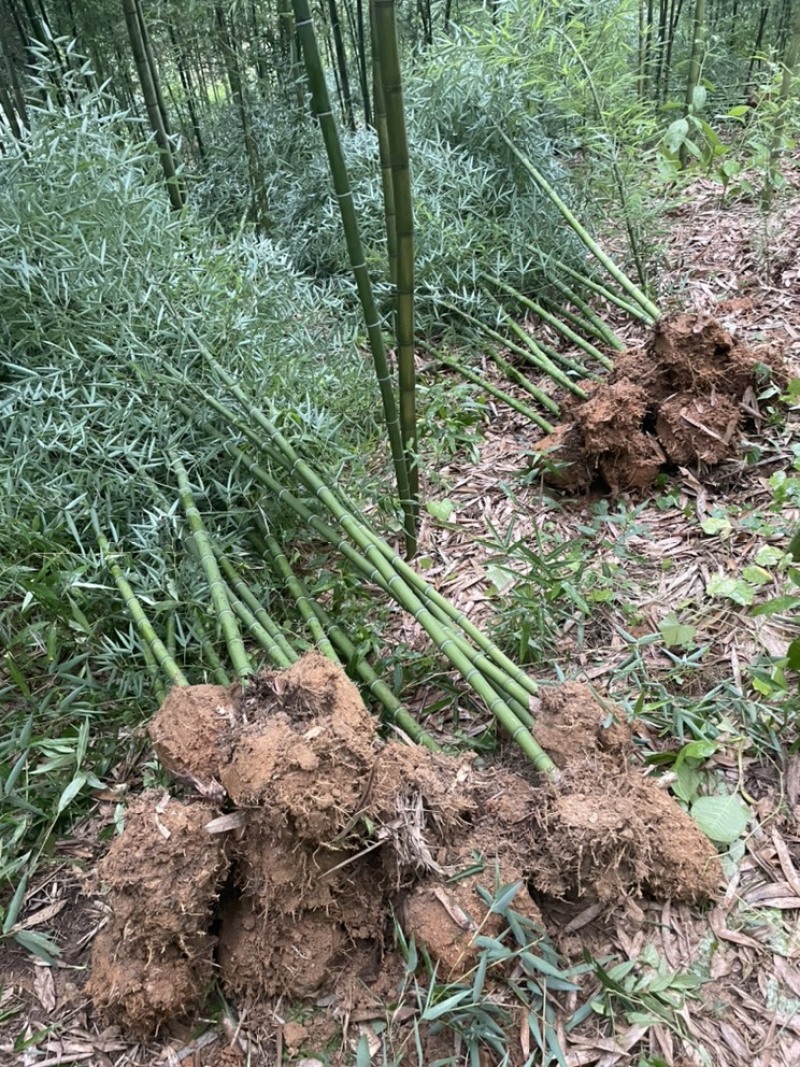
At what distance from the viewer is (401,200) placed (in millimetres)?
1353

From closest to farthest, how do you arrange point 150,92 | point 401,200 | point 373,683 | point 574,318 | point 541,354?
point 401,200 < point 373,683 < point 150,92 < point 541,354 < point 574,318

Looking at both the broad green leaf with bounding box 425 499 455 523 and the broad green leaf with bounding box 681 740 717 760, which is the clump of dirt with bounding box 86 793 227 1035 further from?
the broad green leaf with bounding box 425 499 455 523

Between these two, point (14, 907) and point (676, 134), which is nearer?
point (14, 907)

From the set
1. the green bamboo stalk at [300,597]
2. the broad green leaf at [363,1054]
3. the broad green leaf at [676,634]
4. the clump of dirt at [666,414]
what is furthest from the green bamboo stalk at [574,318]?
the broad green leaf at [363,1054]

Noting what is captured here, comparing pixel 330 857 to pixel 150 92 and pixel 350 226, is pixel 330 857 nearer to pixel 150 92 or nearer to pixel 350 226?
pixel 350 226

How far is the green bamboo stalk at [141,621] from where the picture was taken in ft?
4.52

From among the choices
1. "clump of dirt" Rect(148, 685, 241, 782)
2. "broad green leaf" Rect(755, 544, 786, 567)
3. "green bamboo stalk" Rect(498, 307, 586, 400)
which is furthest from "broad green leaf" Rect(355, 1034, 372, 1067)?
"green bamboo stalk" Rect(498, 307, 586, 400)

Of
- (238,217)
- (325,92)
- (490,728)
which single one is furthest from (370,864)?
(238,217)

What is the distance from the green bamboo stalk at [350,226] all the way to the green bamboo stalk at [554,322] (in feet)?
3.50

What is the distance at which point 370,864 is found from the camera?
115 centimetres

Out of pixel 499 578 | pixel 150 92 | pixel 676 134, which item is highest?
pixel 150 92

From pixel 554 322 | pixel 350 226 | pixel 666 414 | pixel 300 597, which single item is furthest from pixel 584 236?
pixel 300 597

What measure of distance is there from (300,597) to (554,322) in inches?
62.7

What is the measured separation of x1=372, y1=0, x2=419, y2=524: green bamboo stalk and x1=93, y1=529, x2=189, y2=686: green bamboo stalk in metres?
0.68
